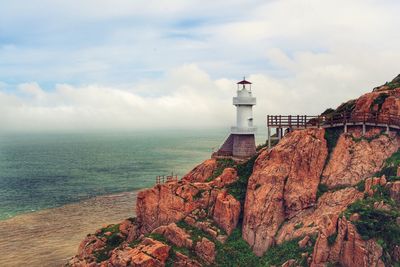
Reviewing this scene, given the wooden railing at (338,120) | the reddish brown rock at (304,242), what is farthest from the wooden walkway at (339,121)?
the reddish brown rock at (304,242)

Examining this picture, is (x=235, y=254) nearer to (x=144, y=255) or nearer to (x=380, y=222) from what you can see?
(x=144, y=255)

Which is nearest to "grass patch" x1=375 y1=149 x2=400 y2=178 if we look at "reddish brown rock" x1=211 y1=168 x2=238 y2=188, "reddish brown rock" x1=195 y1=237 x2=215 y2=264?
"reddish brown rock" x1=211 y1=168 x2=238 y2=188

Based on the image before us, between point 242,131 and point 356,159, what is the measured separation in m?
15.7

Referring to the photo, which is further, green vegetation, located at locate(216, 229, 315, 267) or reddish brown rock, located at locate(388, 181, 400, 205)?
green vegetation, located at locate(216, 229, 315, 267)

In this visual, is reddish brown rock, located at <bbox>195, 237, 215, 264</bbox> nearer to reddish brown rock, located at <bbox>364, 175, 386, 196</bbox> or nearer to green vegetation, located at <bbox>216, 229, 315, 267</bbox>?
green vegetation, located at <bbox>216, 229, 315, 267</bbox>

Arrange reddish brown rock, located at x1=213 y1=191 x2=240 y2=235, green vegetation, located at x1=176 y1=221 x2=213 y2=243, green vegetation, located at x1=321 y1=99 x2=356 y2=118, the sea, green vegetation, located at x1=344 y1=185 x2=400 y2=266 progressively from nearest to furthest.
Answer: green vegetation, located at x1=344 y1=185 x2=400 y2=266, green vegetation, located at x1=176 y1=221 x2=213 y2=243, reddish brown rock, located at x1=213 y1=191 x2=240 y2=235, green vegetation, located at x1=321 y1=99 x2=356 y2=118, the sea

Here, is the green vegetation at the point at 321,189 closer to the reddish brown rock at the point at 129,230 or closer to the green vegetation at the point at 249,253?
the green vegetation at the point at 249,253

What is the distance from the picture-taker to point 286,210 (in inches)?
1596

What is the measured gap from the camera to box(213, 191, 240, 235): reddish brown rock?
41.0 meters

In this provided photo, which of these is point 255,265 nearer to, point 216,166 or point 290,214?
point 290,214

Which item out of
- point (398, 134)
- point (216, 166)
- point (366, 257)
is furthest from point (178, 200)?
point (398, 134)

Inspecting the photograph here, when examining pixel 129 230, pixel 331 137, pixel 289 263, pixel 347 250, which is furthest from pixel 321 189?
pixel 129 230

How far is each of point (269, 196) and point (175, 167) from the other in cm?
8923

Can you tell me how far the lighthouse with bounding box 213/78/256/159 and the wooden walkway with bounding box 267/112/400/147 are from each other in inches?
168
